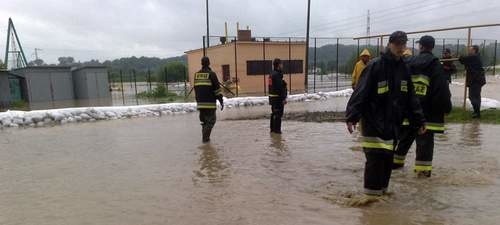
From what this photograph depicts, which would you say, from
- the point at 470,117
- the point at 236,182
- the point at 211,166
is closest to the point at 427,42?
the point at 236,182

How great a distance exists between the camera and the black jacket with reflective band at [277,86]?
9594 mm

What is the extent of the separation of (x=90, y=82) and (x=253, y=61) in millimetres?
10642

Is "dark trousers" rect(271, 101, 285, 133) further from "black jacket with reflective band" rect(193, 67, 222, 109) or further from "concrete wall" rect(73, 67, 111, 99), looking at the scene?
"concrete wall" rect(73, 67, 111, 99)

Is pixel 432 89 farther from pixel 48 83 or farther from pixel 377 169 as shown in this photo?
pixel 48 83

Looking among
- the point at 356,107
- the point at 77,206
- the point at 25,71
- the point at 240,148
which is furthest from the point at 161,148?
the point at 25,71

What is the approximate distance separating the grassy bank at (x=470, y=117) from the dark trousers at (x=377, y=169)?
684 cm

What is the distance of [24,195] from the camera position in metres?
5.50

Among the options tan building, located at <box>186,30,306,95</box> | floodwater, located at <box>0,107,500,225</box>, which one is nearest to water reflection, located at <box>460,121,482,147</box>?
floodwater, located at <box>0,107,500,225</box>

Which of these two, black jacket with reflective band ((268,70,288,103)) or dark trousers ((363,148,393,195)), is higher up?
black jacket with reflective band ((268,70,288,103))

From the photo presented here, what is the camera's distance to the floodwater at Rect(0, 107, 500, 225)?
175 inches

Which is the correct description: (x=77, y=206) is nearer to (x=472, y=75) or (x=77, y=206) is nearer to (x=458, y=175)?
(x=458, y=175)

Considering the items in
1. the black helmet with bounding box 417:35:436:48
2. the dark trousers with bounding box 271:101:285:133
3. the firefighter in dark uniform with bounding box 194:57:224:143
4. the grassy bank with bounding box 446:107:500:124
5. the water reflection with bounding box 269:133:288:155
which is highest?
the black helmet with bounding box 417:35:436:48

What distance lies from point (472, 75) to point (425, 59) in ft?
18.8

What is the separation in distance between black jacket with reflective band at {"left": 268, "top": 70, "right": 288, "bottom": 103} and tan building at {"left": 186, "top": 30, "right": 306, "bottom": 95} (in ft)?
61.0
